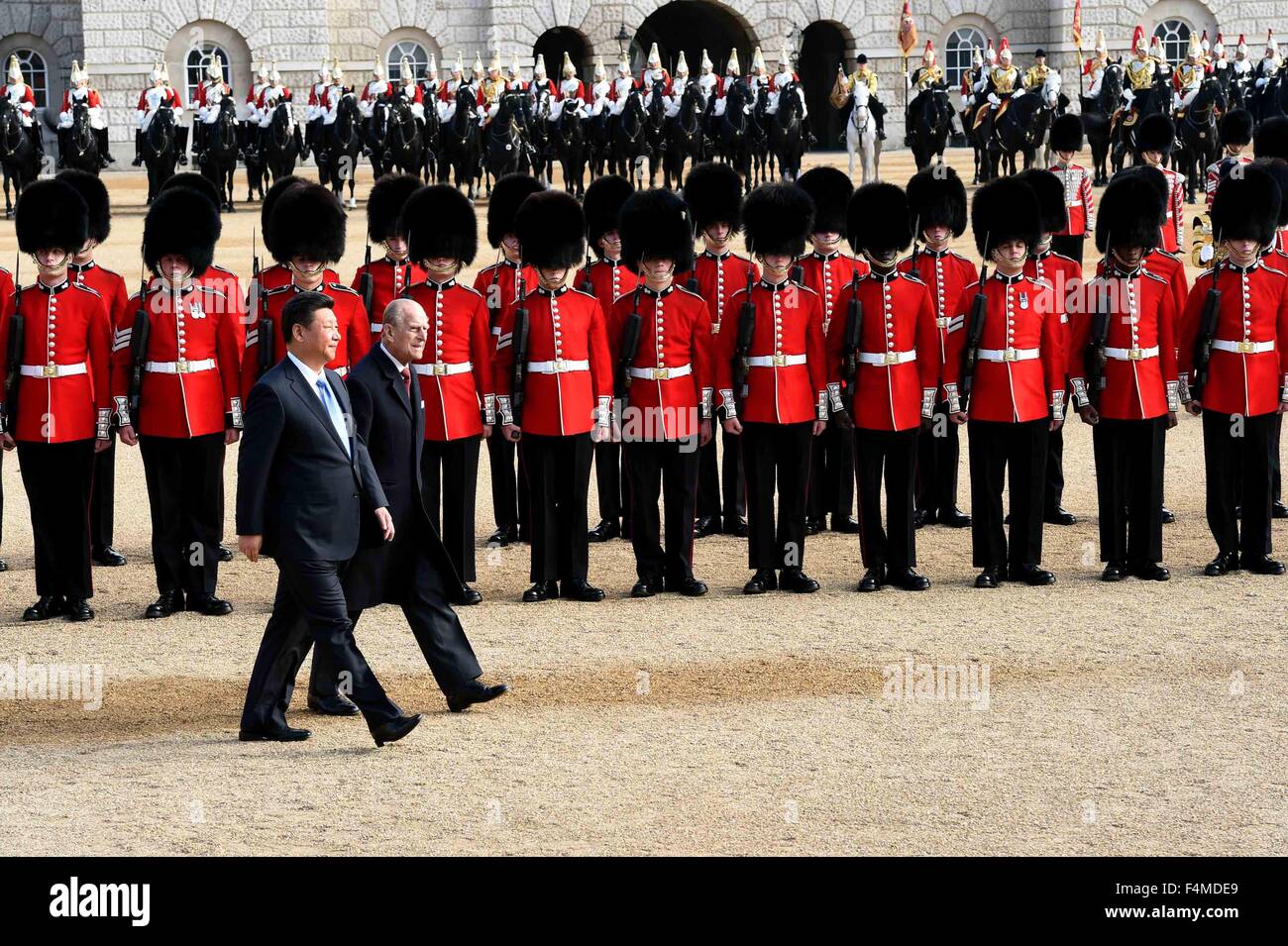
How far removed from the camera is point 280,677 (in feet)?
15.8

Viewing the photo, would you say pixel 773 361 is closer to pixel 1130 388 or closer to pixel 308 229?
pixel 1130 388

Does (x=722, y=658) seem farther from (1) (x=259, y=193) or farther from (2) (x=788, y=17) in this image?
(2) (x=788, y=17)

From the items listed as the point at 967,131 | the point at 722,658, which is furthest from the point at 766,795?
the point at 967,131

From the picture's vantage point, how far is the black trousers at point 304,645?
Result: 15.1ft

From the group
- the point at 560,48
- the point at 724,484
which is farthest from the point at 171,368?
the point at 560,48

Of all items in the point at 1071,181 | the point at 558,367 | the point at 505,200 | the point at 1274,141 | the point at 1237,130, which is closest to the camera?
the point at 558,367

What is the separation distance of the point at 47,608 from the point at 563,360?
64.6 inches

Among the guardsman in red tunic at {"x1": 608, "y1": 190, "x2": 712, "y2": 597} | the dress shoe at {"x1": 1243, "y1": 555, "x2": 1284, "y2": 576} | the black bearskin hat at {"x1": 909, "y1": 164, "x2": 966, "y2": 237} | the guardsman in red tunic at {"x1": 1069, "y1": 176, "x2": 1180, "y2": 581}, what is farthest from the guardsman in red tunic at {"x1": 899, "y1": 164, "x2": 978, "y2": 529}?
the dress shoe at {"x1": 1243, "y1": 555, "x2": 1284, "y2": 576}

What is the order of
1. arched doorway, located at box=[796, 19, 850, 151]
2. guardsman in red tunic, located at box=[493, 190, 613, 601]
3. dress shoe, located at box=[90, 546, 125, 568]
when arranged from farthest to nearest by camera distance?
arched doorway, located at box=[796, 19, 850, 151] → dress shoe, located at box=[90, 546, 125, 568] → guardsman in red tunic, located at box=[493, 190, 613, 601]

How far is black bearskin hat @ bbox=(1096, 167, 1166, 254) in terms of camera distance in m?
6.46

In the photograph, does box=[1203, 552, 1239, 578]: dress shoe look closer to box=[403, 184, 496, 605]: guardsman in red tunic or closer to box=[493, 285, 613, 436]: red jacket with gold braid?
box=[493, 285, 613, 436]: red jacket with gold braid

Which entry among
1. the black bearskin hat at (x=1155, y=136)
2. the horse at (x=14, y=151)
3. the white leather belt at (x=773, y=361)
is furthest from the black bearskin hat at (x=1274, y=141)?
the horse at (x=14, y=151)

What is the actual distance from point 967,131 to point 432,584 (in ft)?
48.3

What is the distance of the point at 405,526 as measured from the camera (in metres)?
4.93
